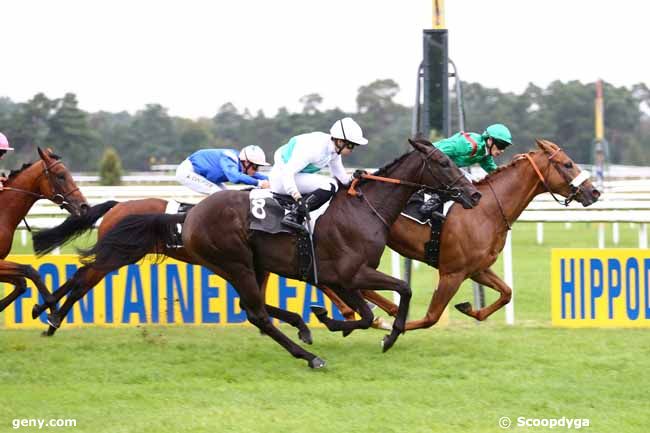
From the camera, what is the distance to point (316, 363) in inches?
262

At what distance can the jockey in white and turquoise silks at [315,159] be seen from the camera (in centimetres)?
675

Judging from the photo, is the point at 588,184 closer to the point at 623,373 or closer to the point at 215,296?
the point at 623,373

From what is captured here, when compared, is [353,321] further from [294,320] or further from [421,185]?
[421,185]

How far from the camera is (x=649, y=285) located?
8.26 meters

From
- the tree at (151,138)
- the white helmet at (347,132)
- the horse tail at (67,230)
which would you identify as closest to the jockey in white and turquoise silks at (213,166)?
the horse tail at (67,230)

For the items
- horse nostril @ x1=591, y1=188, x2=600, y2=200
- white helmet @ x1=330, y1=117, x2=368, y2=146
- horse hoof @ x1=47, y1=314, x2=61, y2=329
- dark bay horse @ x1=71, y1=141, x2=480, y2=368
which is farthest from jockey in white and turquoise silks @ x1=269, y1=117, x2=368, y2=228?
horse hoof @ x1=47, y1=314, x2=61, y2=329

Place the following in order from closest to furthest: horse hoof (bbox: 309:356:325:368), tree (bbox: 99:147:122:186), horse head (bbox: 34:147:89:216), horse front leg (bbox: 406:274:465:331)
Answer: horse hoof (bbox: 309:356:325:368) < horse front leg (bbox: 406:274:465:331) < horse head (bbox: 34:147:89:216) < tree (bbox: 99:147:122:186)

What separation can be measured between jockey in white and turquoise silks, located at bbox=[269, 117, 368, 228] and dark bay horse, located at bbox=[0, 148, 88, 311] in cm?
205

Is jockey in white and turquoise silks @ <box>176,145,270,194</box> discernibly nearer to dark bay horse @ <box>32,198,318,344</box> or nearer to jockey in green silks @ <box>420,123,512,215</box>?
dark bay horse @ <box>32,198,318,344</box>

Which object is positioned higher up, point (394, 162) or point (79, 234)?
point (394, 162)

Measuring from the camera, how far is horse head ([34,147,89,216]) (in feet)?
26.6

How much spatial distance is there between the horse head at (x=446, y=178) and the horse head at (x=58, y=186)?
9.71 feet

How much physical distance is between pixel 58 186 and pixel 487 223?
137 inches

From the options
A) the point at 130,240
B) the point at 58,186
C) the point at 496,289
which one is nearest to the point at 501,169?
the point at 496,289
